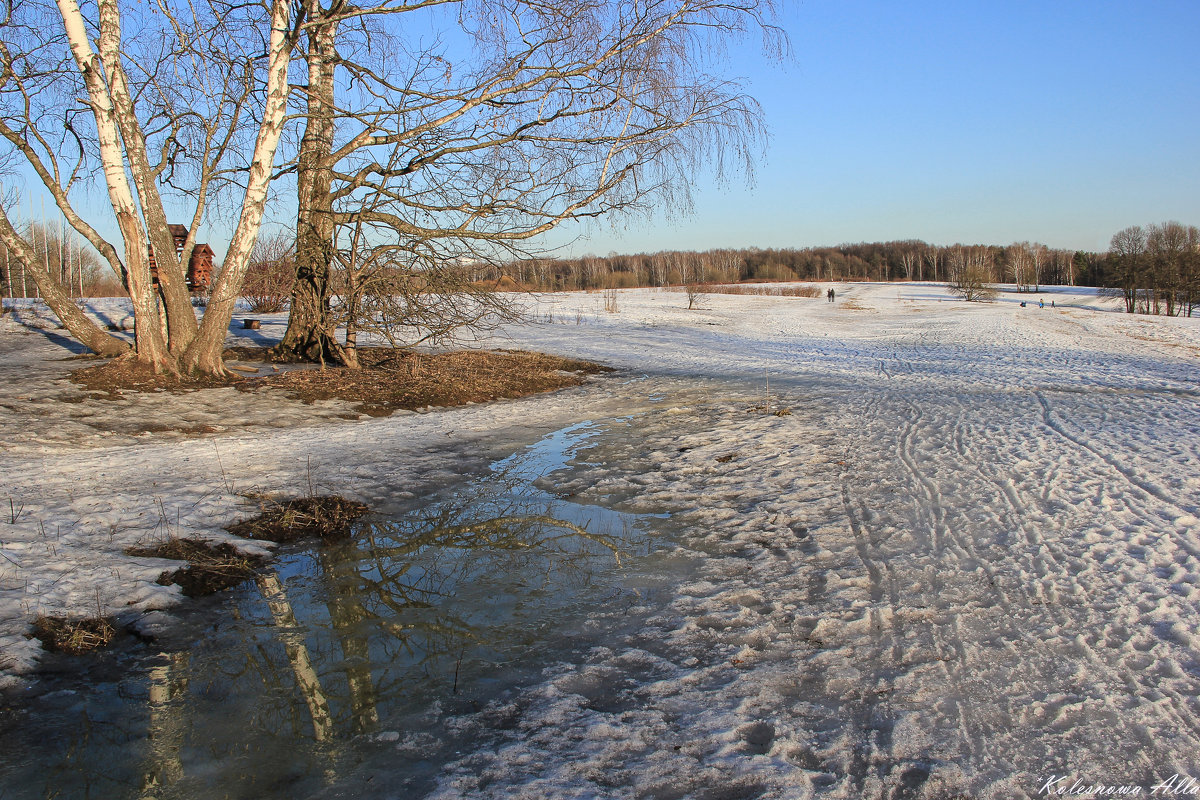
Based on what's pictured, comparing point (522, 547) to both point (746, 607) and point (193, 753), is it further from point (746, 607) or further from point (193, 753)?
point (193, 753)

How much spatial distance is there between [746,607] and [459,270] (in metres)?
9.33

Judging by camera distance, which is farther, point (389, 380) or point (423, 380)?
point (423, 380)

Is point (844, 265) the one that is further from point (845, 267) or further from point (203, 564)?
point (203, 564)

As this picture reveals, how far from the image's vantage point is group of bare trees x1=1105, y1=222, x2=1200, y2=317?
152 feet

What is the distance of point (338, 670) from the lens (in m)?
3.49

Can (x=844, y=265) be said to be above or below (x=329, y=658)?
above

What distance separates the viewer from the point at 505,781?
2680 millimetres

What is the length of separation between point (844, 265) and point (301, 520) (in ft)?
432

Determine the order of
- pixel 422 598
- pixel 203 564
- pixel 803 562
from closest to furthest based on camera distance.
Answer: pixel 422 598 → pixel 203 564 → pixel 803 562

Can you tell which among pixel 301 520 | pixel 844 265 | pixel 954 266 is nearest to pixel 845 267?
pixel 844 265

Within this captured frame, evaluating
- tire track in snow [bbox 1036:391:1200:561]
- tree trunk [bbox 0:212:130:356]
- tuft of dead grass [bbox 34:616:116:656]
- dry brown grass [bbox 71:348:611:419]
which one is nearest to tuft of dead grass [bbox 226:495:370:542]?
tuft of dead grass [bbox 34:616:116:656]

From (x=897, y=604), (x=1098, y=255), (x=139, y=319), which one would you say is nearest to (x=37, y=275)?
(x=139, y=319)

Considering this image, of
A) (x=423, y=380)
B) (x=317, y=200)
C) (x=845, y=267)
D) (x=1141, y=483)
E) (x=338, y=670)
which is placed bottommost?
(x=338, y=670)

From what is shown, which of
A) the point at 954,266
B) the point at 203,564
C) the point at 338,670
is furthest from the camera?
the point at 954,266
